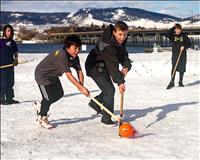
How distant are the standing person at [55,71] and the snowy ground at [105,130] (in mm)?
410

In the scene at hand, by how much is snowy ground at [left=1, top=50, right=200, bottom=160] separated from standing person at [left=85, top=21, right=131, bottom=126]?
1.61ft

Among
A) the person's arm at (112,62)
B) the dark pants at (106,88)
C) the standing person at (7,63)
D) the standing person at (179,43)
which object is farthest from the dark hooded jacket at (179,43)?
the person's arm at (112,62)

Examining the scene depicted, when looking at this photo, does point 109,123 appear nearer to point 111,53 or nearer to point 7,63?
point 111,53

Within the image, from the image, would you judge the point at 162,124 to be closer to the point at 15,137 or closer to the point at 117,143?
the point at 117,143

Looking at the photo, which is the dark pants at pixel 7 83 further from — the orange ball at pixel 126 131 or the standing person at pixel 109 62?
the orange ball at pixel 126 131

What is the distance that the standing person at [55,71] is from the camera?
6.47 meters

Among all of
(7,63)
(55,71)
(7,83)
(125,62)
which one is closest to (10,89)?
(7,83)

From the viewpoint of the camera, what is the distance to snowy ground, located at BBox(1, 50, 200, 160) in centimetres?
567

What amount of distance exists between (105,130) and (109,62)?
102 cm

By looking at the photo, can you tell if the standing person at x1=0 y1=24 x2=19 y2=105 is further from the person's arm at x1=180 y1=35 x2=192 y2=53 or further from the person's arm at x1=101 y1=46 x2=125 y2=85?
the person's arm at x1=180 y1=35 x2=192 y2=53

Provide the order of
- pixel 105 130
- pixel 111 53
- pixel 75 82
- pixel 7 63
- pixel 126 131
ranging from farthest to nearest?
pixel 7 63
pixel 105 130
pixel 111 53
pixel 75 82
pixel 126 131

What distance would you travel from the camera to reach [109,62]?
22.4 feet

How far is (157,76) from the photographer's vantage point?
16219 mm

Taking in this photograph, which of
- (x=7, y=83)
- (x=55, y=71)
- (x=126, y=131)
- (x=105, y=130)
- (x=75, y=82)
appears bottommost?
(x=105, y=130)
